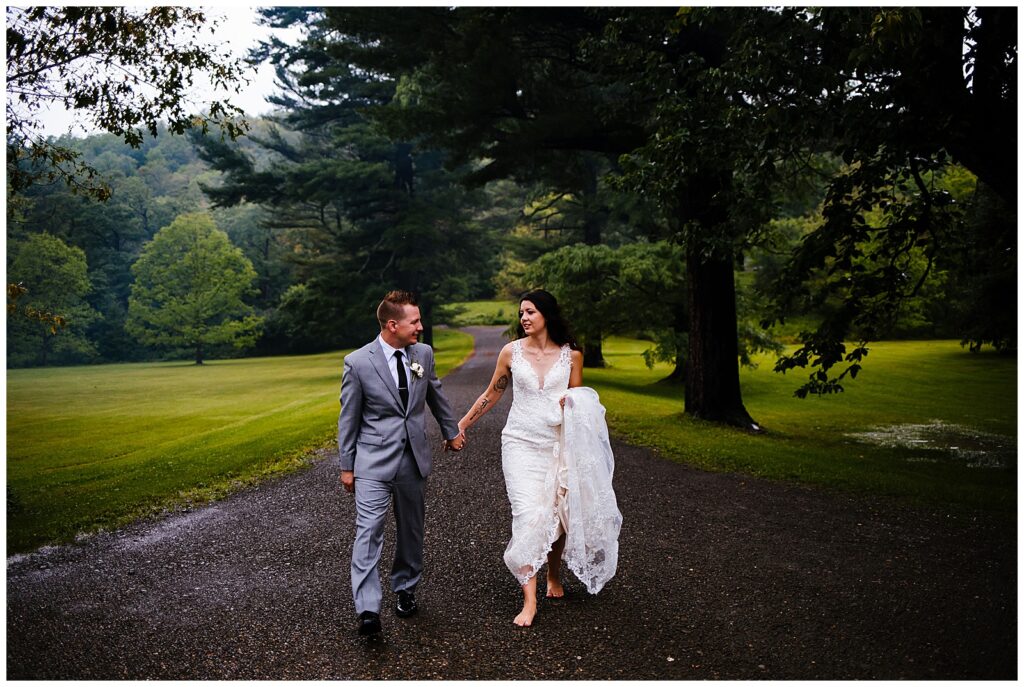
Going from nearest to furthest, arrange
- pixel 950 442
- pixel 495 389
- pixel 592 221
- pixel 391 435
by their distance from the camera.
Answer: pixel 391 435 → pixel 495 389 → pixel 950 442 → pixel 592 221

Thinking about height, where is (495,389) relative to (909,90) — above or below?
below

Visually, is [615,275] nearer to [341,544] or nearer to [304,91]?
[341,544]

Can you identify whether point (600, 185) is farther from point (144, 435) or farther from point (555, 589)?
point (555, 589)

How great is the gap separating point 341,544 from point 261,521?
1.21 metres

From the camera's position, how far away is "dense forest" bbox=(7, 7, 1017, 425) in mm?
8477

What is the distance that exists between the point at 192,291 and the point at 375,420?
71.1 feet

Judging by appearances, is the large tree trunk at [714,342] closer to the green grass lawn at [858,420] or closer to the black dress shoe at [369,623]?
the green grass lawn at [858,420]

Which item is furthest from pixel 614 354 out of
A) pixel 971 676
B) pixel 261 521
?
pixel 971 676

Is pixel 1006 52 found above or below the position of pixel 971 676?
above

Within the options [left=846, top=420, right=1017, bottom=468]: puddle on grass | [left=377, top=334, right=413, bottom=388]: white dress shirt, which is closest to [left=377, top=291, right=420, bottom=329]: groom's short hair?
[left=377, top=334, right=413, bottom=388]: white dress shirt

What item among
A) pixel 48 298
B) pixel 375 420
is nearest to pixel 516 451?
pixel 375 420

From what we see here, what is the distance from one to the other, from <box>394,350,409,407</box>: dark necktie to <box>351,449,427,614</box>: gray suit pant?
31cm

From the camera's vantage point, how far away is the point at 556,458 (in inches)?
184

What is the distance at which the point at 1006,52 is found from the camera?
8.21 m
